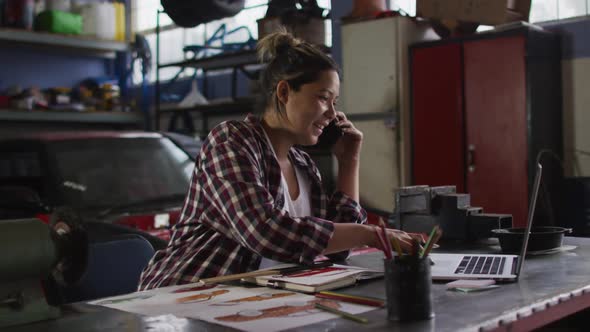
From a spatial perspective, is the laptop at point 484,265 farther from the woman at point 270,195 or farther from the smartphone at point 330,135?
the smartphone at point 330,135

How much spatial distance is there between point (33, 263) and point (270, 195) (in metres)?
0.64

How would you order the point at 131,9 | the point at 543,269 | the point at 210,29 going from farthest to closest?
1. the point at 131,9
2. the point at 210,29
3. the point at 543,269

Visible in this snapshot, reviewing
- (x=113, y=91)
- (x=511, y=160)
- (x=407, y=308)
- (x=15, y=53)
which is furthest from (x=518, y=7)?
(x=15, y=53)

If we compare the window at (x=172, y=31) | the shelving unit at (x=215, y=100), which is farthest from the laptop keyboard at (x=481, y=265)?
the window at (x=172, y=31)

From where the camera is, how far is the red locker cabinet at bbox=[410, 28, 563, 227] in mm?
4141

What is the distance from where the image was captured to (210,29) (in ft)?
23.7

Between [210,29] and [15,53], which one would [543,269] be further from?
[15,53]

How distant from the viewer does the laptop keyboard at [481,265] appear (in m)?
1.45

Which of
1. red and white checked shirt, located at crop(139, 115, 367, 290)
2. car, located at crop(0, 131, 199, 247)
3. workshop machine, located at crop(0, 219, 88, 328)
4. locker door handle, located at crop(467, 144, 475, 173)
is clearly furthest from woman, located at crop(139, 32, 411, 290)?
locker door handle, located at crop(467, 144, 475, 173)

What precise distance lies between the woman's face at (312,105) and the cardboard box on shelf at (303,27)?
10.7 feet

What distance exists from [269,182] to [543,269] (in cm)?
68

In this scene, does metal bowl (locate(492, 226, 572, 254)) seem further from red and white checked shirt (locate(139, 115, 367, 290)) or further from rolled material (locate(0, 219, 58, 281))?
rolled material (locate(0, 219, 58, 281))

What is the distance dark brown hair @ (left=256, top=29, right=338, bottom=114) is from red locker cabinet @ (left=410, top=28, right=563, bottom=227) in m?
2.51

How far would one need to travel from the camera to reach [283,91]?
5.94 feet
